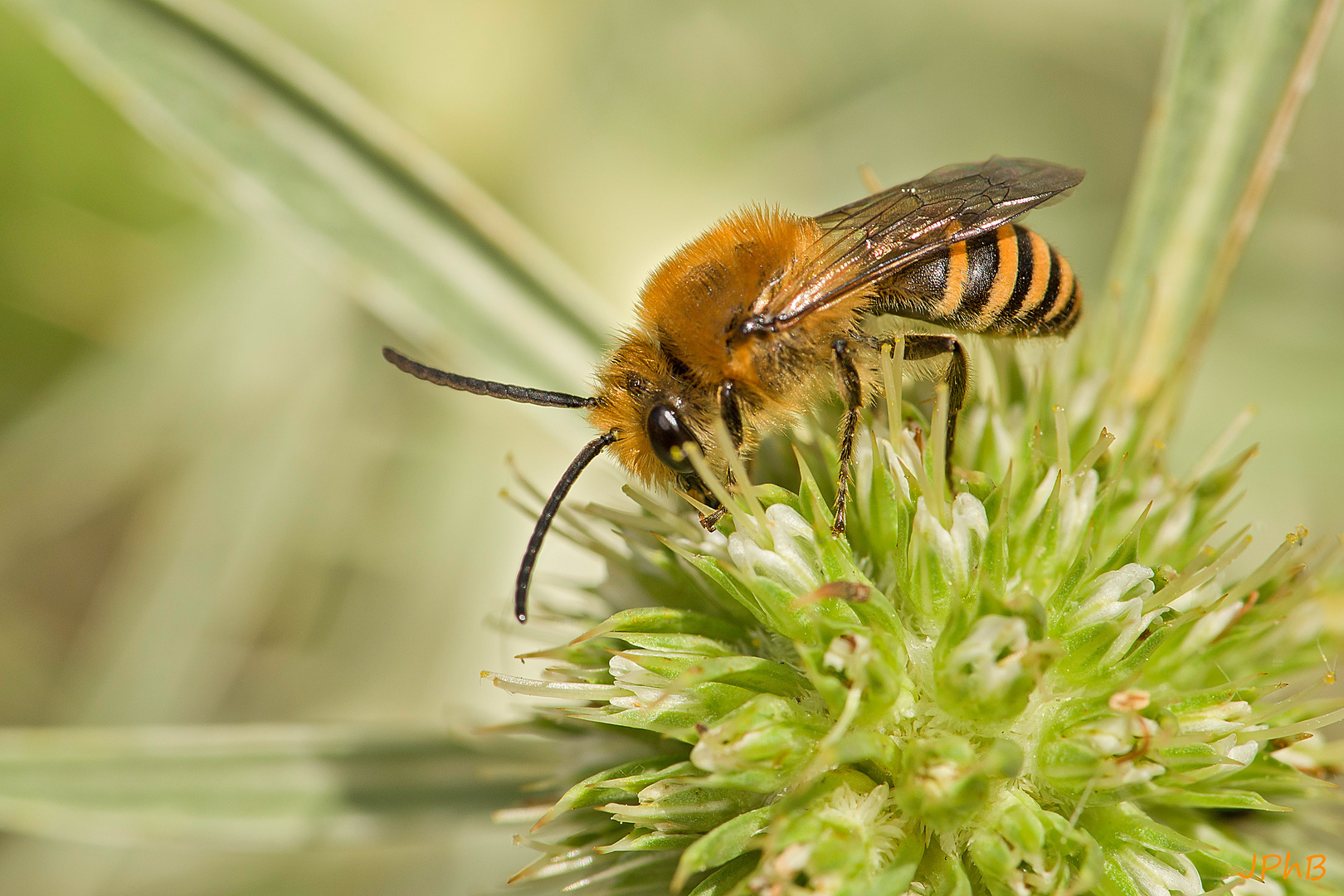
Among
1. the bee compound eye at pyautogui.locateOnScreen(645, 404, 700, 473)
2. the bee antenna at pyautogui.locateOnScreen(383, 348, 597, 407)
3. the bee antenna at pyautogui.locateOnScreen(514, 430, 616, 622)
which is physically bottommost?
the bee antenna at pyautogui.locateOnScreen(514, 430, 616, 622)

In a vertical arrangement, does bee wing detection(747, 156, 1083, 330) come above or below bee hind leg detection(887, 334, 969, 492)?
above

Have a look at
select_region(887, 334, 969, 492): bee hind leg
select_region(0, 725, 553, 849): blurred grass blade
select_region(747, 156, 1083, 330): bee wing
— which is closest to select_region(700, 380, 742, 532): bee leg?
select_region(747, 156, 1083, 330): bee wing

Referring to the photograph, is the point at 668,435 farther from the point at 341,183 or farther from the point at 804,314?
the point at 341,183

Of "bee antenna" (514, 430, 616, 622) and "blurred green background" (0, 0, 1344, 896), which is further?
"blurred green background" (0, 0, 1344, 896)

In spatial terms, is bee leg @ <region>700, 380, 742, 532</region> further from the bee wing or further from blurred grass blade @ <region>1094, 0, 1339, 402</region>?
blurred grass blade @ <region>1094, 0, 1339, 402</region>

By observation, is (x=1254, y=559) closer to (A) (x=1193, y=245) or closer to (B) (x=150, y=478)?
(A) (x=1193, y=245)

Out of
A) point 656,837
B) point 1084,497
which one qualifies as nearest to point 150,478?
point 656,837
